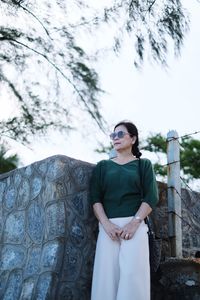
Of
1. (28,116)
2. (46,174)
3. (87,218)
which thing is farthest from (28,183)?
(28,116)

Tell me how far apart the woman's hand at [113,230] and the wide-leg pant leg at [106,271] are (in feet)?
0.09

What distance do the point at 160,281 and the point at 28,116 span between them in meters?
2.37

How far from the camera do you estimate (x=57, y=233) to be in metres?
2.54

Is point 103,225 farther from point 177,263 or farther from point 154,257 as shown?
point 177,263

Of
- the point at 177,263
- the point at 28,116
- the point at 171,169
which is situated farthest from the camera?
the point at 28,116

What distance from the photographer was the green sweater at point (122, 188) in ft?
7.80

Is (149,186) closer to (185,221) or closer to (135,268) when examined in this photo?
(135,268)

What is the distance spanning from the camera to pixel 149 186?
7.91 ft

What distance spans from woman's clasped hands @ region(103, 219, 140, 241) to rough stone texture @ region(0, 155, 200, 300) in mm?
316

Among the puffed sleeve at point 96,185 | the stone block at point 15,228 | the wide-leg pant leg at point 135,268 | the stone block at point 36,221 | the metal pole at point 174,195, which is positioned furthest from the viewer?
the metal pole at point 174,195

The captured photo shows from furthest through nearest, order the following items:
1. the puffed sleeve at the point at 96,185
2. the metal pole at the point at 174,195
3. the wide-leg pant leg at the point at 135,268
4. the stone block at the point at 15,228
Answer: the metal pole at the point at 174,195
the stone block at the point at 15,228
the puffed sleeve at the point at 96,185
the wide-leg pant leg at the point at 135,268

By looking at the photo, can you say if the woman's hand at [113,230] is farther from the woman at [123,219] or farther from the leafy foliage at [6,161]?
the leafy foliage at [6,161]

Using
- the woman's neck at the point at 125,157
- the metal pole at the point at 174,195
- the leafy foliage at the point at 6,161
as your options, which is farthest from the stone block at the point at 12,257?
the leafy foliage at the point at 6,161

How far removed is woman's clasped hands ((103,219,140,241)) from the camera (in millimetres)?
2262
